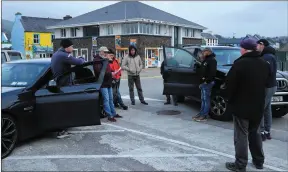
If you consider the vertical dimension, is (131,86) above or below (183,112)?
above

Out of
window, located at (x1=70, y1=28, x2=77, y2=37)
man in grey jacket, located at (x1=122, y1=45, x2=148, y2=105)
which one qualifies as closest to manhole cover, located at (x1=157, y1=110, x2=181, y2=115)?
man in grey jacket, located at (x1=122, y1=45, x2=148, y2=105)

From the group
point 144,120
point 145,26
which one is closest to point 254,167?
point 144,120

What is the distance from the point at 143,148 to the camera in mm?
5320

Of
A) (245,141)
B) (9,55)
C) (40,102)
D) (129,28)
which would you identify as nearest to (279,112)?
(245,141)

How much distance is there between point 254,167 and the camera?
4.58 m

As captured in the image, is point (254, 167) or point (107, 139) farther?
point (107, 139)

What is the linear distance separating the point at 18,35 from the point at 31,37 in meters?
2.77

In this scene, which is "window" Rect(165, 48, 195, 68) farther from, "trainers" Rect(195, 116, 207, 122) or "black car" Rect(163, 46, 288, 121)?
"trainers" Rect(195, 116, 207, 122)

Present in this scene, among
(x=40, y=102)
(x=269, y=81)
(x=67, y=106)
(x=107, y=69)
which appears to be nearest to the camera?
(x=40, y=102)

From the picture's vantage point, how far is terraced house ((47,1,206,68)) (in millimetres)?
36750

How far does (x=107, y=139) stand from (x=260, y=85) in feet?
9.87

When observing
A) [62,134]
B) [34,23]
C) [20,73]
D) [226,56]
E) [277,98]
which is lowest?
[62,134]

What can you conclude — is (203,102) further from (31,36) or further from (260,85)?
(31,36)

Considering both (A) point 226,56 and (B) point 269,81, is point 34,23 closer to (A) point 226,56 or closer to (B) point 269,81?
(A) point 226,56
